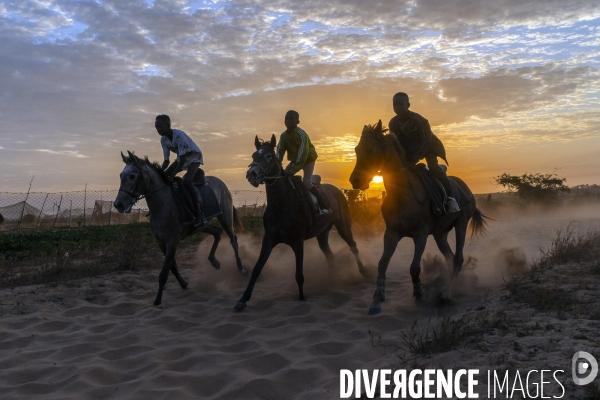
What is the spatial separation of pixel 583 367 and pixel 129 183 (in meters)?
6.28

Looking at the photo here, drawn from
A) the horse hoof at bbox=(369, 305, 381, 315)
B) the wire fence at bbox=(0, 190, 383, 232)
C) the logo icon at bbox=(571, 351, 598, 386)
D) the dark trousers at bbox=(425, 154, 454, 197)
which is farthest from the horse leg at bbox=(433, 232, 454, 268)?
the wire fence at bbox=(0, 190, 383, 232)

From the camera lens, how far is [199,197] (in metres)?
9.01

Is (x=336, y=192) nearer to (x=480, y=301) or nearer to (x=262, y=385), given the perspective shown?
(x=480, y=301)

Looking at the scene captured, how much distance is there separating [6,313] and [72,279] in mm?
2197

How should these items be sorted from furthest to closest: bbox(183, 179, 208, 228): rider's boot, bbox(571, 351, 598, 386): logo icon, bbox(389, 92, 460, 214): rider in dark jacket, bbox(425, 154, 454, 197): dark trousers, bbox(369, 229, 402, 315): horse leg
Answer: bbox(183, 179, 208, 228): rider's boot → bbox(425, 154, 454, 197): dark trousers → bbox(389, 92, 460, 214): rider in dark jacket → bbox(369, 229, 402, 315): horse leg → bbox(571, 351, 598, 386): logo icon

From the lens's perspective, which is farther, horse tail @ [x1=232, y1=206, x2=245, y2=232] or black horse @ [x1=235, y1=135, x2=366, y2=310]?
horse tail @ [x1=232, y1=206, x2=245, y2=232]

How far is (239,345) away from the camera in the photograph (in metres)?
5.16

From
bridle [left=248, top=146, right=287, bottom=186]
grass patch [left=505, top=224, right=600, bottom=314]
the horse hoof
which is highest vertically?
bridle [left=248, top=146, right=287, bottom=186]

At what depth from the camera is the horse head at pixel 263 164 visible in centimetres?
636

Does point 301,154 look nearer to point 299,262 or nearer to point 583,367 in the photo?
point 299,262

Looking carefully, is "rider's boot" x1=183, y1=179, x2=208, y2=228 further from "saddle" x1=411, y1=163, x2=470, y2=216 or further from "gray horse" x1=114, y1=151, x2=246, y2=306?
"saddle" x1=411, y1=163, x2=470, y2=216

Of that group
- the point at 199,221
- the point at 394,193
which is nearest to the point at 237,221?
the point at 199,221

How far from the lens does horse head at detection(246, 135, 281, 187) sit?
636 centimetres

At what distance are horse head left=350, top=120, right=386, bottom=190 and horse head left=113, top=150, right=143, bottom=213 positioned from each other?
342cm
